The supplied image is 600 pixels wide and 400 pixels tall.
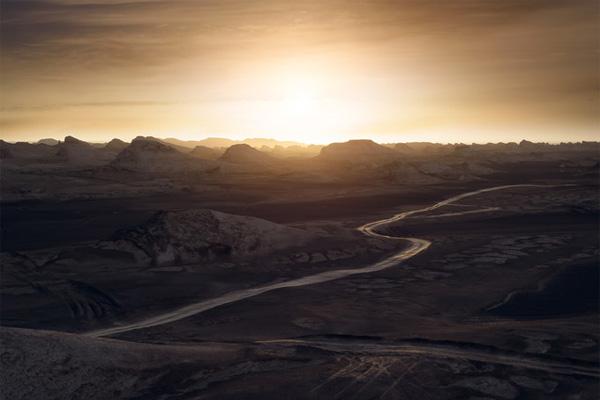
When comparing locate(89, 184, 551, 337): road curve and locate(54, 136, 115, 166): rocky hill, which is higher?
locate(54, 136, 115, 166): rocky hill

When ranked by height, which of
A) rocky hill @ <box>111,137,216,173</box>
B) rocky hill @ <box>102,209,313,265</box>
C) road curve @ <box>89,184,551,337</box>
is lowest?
road curve @ <box>89,184,551,337</box>

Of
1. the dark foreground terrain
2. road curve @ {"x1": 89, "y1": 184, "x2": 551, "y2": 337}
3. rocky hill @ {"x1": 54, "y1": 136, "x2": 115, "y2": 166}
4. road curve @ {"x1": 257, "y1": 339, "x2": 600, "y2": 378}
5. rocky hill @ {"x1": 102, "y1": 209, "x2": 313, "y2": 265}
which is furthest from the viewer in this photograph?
rocky hill @ {"x1": 54, "y1": 136, "x2": 115, "y2": 166}

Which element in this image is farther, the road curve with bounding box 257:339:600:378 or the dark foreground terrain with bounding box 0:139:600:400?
the road curve with bounding box 257:339:600:378

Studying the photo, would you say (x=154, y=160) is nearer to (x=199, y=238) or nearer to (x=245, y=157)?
(x=245, y=157)

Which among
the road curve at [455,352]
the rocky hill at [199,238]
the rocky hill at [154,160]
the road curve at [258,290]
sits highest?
the rocky hill at [154,160]

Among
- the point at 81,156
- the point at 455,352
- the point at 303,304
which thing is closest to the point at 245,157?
the point at 81,156

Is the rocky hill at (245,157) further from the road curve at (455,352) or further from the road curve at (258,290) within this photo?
the road curve at (455,352)

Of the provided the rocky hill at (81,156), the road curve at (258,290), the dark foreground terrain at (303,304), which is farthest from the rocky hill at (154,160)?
the road curve at (258,290)

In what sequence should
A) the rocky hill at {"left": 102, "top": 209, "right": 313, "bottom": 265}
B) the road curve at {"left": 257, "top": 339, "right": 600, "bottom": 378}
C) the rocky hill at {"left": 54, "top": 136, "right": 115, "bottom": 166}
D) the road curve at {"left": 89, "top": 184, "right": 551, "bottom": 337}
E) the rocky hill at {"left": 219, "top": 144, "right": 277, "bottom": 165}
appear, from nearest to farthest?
the road curve at {"left": 257, "top": 339, "right": 600, "bottom": 378} → the road curve at {"left": 89, "top": 184, "right": 551, "bottom": 337} → the rocky hill at {"left": 102, "top": 209, "right": 313, "bottom": 265} → the rocky hill at {"left": 54, "top": 136, "right": 115, "bottom": 166} → the rocky hill at {"left": 219, "top": 144, "right": 277, "bottom": 165}

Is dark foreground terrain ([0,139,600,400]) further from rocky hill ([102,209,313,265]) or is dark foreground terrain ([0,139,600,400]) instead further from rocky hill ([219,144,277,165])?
rocky hill ([219,144,277,165])

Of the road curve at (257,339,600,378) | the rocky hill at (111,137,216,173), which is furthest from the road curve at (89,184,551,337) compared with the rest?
the rocky hill at (111,137,216,173)
